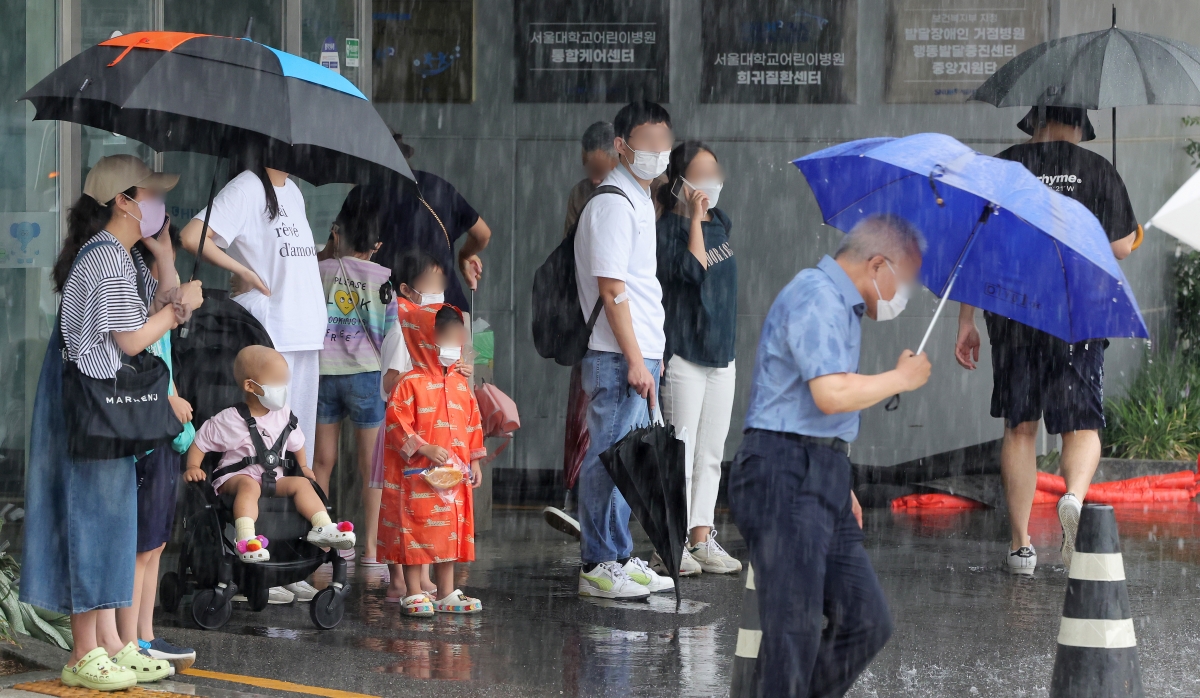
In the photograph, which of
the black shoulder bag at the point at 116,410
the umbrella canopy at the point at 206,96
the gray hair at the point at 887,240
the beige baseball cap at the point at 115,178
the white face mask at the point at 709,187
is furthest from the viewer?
the white face mask at the point at 709,187

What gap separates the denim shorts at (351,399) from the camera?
24.3 ft

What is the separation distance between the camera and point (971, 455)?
10.3m

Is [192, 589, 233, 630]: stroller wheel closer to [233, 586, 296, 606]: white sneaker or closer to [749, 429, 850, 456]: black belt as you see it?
[233, 586, 296, 606]: white sneaker

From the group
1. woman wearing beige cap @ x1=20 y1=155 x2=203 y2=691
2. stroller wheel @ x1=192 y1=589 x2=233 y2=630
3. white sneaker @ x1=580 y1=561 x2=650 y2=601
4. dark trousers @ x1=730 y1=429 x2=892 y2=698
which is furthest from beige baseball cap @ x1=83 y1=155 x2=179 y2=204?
white sneaker @ x1=580 y1=561 x2=650 y2=601

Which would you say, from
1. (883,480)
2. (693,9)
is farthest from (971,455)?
(693,9)

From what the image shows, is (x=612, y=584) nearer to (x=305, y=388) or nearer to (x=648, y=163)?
(x=305, y=388)

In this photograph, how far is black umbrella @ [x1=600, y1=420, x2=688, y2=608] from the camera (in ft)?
21.3

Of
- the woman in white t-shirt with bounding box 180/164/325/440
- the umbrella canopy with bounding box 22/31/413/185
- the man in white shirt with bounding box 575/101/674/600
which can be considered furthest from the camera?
the man in white shirt with bounding box 575/101/674/600

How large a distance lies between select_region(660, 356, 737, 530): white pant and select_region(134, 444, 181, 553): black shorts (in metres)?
2.94

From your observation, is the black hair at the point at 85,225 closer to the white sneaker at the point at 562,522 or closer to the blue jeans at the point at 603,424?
the blue jeans at the point at 603,424

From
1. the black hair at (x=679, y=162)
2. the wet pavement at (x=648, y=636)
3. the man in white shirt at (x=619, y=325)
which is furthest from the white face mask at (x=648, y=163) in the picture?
the wet pavement at (x=648, y=636)

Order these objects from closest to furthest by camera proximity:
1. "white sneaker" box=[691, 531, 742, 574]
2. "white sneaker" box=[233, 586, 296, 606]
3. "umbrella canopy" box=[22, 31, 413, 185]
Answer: "umbrella canopy" box=[22, 31, 413, 185] → "white sneaker" box=[233, 586, 296, 606] → "white sneaker" box=[691, 531, 742, 574]

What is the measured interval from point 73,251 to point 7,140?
2.66 meters

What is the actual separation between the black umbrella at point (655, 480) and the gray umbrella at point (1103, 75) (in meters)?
2.56
